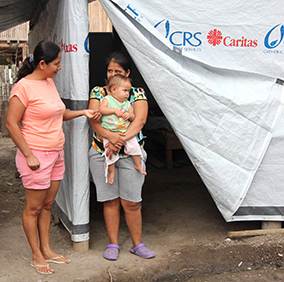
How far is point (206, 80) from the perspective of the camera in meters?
3.03

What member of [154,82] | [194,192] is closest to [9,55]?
[194,192]

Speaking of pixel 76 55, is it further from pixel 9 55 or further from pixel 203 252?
pixel 9 55

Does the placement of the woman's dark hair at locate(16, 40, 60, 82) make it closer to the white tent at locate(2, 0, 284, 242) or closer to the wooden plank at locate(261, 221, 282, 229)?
the white tent at locate(2, 0, 284, 242)

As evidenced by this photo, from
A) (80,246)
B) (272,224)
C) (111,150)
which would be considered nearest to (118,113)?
(111,150)

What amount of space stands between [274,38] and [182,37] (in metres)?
0.86

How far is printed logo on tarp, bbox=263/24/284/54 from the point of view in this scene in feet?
10.2

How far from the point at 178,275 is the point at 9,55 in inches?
749

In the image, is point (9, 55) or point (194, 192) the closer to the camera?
point (194, 192)

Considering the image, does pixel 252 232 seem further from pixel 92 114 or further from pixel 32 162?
pixel 32 162

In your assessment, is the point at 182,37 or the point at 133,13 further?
the point at 182,37

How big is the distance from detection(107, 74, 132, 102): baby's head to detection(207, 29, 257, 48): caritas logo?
879mm

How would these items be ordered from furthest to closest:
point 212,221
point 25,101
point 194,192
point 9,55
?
1. point 9,55
2. point 194,192
3. point 212,221
4. point 25,101

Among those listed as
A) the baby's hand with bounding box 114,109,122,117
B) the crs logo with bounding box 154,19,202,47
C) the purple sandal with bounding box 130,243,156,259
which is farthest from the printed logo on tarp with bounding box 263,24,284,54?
the purple sandal with bounding box 130,243,156,259

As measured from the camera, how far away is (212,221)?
3.97m
